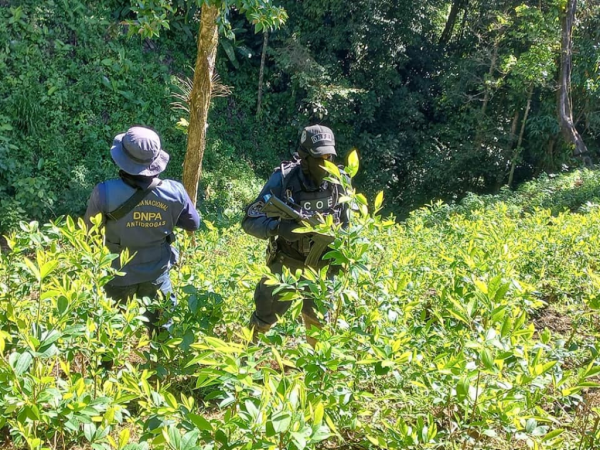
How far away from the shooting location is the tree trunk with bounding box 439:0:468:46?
46.2 feet

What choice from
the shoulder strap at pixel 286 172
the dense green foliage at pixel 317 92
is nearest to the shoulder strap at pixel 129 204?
the shoulder strap at pixel 286 172

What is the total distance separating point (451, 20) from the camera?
14352mm

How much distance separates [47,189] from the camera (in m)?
9.62

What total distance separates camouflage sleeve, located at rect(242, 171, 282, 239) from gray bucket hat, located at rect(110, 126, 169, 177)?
0.61m

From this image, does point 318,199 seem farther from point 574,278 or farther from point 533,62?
point 533,62

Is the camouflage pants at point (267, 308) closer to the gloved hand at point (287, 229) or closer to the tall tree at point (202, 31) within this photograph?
the gloved hand at point (287, 229)

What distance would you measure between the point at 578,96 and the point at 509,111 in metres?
1.66

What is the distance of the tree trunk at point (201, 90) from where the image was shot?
558cm

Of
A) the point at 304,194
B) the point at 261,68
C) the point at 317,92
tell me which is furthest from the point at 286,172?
the point at 261,68

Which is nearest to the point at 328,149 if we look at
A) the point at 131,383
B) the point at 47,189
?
the point at 131,383

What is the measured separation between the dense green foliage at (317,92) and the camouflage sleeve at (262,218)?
6911 millimetres

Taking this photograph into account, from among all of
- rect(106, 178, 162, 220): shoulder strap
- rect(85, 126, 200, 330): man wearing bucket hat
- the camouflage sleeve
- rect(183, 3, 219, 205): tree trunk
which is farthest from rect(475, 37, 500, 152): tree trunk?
rect(106, 178, 162, 220): shoulder strap

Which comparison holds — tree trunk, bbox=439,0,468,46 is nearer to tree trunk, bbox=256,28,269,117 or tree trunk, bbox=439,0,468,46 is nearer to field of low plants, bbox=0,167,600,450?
tree trunk, bbox=256,28,269,117

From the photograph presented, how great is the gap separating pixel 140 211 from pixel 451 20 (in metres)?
13.6
